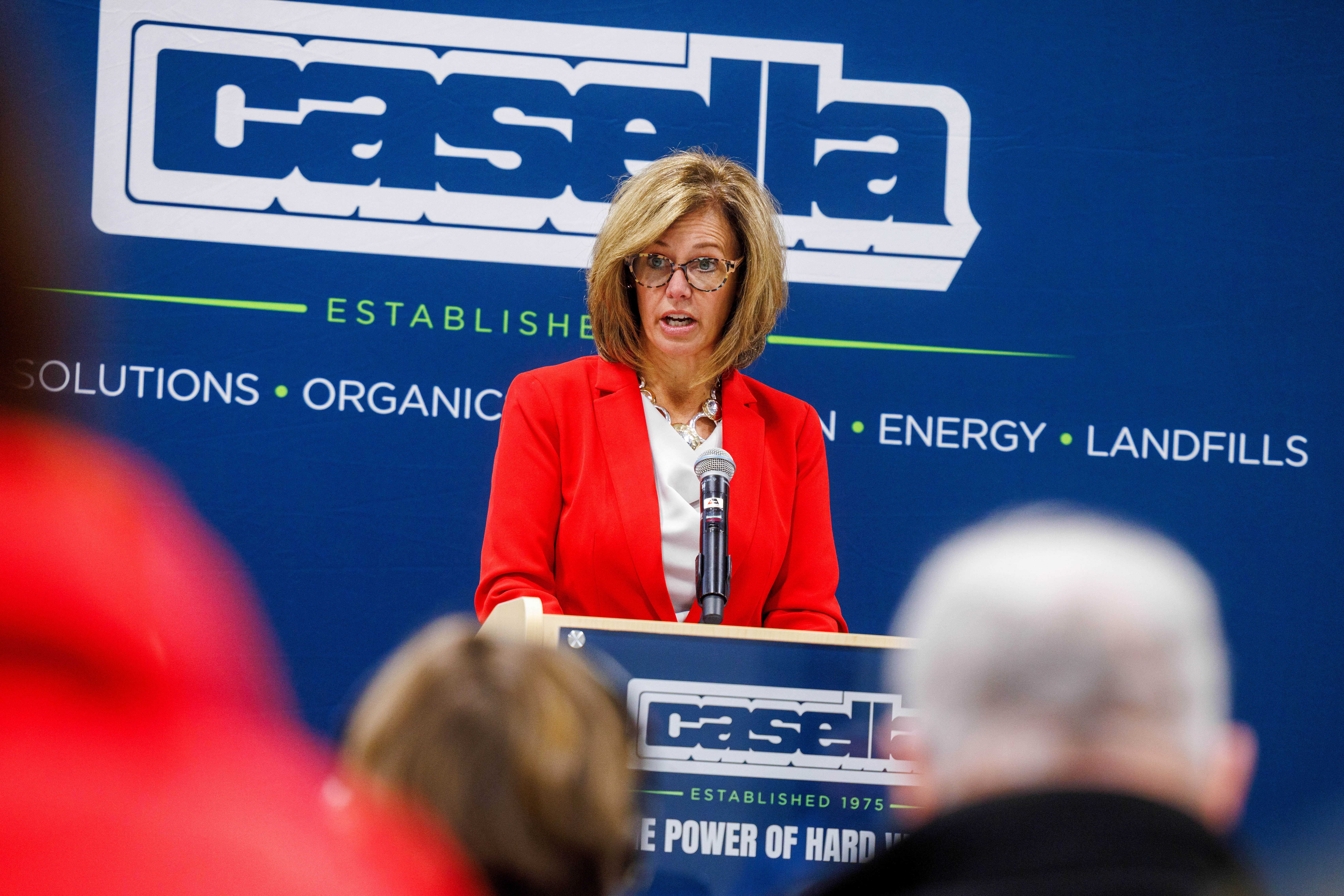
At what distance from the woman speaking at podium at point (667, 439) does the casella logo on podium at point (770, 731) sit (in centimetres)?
44

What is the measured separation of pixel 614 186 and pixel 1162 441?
5.55 ft

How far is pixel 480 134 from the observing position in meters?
3.54

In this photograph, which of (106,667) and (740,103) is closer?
(106,667)

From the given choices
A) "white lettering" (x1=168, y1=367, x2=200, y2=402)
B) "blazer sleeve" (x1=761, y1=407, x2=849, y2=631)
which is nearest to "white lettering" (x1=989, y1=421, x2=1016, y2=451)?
"blazer sleeve" (x1=761, y1=407, x2=849, y2=631)

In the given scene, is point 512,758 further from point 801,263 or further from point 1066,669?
point 801,263

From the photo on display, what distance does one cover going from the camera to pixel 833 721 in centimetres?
205

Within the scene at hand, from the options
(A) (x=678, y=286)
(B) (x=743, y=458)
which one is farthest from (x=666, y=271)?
(B) (x=743, y=458)

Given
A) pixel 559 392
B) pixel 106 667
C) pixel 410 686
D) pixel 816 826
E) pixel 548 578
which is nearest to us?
pixel 106 667

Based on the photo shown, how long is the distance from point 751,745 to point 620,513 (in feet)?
2.24

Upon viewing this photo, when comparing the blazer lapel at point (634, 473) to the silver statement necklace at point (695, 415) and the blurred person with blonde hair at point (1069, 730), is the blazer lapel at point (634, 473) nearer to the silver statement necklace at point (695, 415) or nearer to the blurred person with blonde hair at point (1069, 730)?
the silver statement necklace at point (695, 415)

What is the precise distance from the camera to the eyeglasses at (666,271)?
276cm

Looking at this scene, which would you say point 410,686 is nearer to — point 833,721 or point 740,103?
point 833,721

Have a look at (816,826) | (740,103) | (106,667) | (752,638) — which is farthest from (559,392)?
(106,667)

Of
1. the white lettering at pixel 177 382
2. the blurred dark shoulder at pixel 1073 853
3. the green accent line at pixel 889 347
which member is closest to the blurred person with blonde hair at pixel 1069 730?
the blurred dark shoulder at pixel 1073 853
